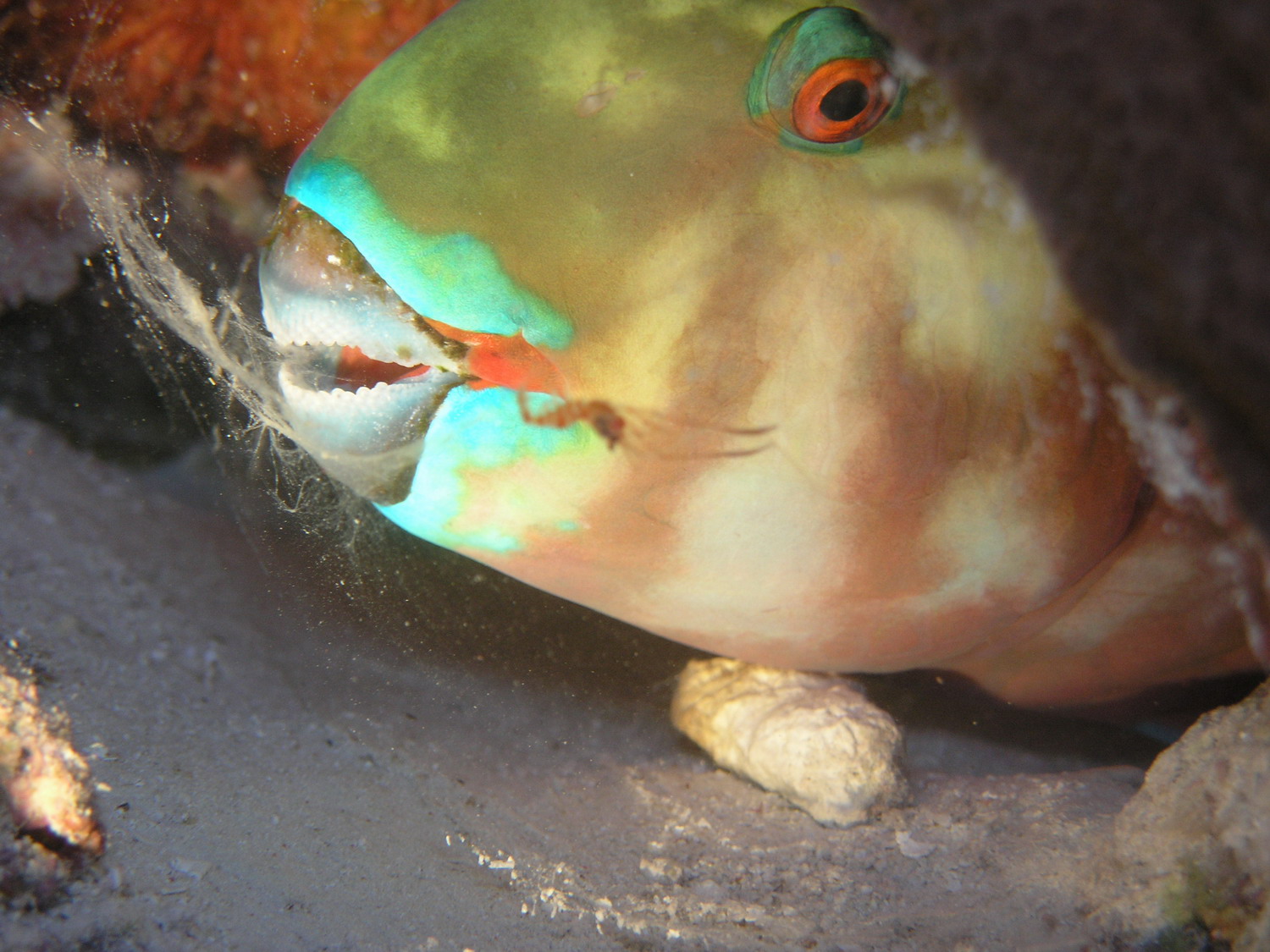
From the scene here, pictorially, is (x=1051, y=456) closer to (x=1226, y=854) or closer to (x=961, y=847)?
(x=1226, y=854)

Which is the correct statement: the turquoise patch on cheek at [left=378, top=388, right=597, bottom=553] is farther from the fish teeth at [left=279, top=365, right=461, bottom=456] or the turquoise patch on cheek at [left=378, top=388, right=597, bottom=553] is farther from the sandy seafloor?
the sandy seafloor

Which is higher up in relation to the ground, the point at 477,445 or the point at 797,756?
the point at 477,445

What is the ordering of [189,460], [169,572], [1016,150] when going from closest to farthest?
[1016,150], [169,572], [189,460]

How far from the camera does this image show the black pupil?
1105mm

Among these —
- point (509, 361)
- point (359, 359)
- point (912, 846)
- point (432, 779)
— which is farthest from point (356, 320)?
point (912, 846)

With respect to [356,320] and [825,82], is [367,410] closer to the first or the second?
[356,320]

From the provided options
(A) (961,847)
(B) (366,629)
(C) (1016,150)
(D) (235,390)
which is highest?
(C) (1016,150)

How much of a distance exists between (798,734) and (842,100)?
139cm

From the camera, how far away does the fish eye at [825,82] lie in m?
1.08

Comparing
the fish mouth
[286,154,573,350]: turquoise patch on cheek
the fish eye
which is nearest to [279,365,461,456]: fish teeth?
the fish mouth

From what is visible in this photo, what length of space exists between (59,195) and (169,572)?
1.07 metres

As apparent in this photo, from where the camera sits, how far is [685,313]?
3.76 ft

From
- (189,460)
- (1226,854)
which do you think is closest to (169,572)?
(189,460)

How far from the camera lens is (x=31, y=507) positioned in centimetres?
205
